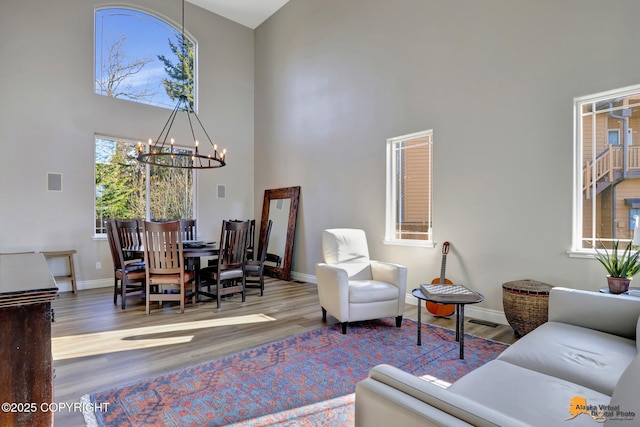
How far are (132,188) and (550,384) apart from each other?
6192 millimetres

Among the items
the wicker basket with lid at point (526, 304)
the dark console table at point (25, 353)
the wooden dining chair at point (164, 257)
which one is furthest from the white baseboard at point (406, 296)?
the dark console table at point (25, 353)

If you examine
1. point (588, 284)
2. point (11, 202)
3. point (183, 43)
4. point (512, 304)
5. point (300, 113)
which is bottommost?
point (512, 304)

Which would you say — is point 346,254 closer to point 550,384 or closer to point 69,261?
point 550,384

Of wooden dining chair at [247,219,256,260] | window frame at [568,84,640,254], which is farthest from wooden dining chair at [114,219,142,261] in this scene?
window frame at [568,84,640,254]

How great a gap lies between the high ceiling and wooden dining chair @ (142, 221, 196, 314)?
15.9ft

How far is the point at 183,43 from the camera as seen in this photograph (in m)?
6.42

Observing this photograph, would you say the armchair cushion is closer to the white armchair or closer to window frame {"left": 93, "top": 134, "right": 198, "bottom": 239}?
the white armchair

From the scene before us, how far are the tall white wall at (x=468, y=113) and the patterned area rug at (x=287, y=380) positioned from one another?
117cm

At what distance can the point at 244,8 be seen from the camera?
652 centimetres

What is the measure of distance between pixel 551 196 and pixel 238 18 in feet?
21.8

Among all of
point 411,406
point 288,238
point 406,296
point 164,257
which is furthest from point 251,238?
point 411,406

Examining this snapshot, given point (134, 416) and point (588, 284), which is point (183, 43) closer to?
point (134, 416)

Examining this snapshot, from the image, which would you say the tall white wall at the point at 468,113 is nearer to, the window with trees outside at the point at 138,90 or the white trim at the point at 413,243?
the white trim at the point at 413,243

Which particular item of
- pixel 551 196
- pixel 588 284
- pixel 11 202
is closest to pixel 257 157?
pixel 11 202
